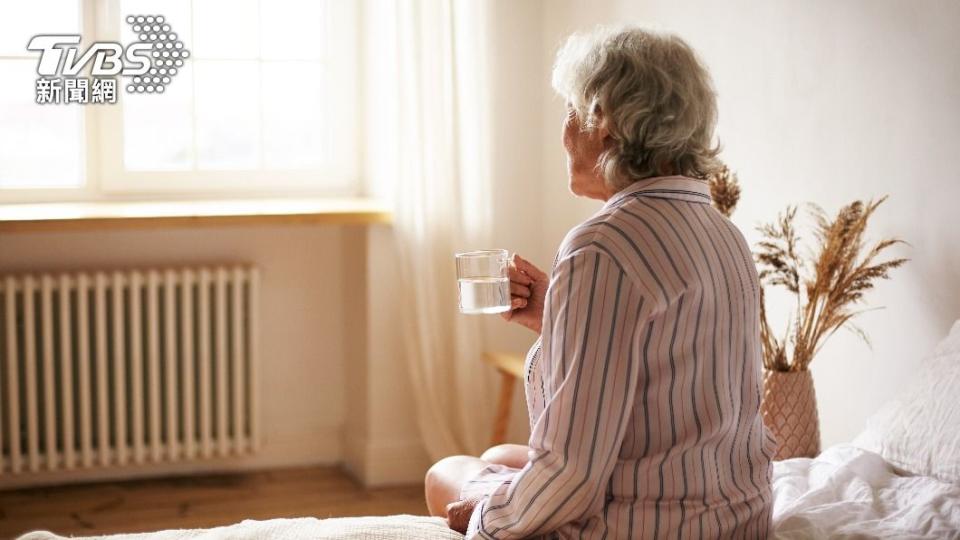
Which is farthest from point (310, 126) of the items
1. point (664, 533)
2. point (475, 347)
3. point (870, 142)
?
point (664, 533)

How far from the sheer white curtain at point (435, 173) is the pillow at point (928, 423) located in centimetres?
168

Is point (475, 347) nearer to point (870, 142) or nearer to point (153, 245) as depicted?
point (153, 245)

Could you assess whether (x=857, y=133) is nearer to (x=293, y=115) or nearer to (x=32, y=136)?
(x=293, y=115)

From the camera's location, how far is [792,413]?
2316mm

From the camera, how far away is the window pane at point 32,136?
11.6 ft

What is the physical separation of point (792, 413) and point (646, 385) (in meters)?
0.87

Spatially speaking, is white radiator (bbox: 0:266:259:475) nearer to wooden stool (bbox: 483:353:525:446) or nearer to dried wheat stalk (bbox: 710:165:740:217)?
wooden stool (bbox: 483:353:525:446)

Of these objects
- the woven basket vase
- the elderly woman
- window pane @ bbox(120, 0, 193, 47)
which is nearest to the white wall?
the woven basket vase

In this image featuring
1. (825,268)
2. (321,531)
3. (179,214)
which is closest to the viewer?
(321,531)

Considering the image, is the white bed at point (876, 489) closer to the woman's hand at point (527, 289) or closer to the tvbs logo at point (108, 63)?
the woman's hand at point (527, 289)

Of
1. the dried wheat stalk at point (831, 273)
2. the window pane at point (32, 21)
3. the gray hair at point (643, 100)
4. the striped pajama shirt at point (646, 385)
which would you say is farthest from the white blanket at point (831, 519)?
the window pane at point (32, 21)

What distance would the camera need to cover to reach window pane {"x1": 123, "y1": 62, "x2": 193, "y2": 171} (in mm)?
3639

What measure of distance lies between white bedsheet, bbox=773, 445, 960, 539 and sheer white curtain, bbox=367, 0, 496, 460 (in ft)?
5.36

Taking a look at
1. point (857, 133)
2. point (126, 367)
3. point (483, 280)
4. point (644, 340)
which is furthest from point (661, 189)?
point (126, 367)
